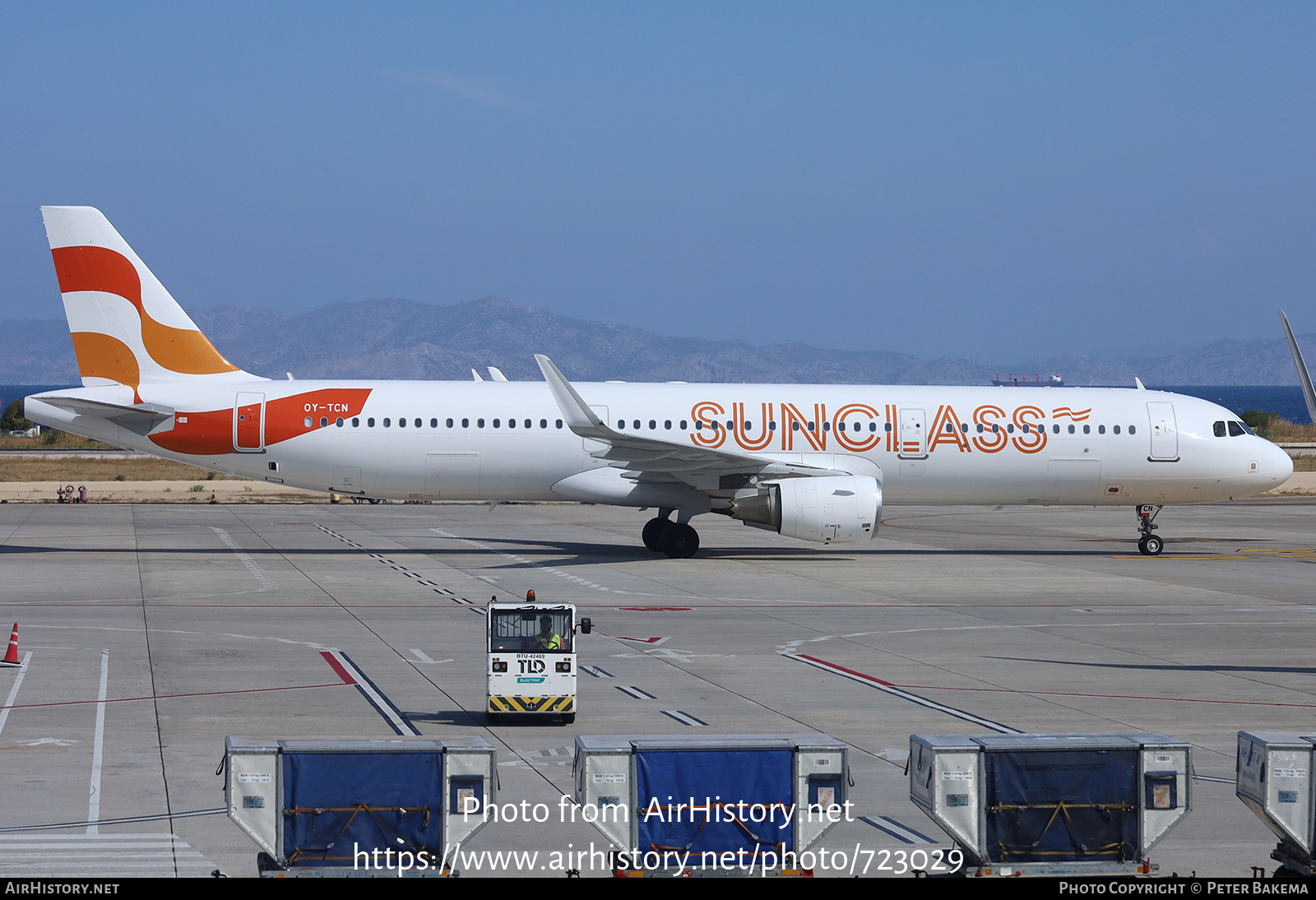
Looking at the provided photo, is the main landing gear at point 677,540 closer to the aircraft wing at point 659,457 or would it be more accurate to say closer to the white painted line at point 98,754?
the aircraft wing at point 659,457

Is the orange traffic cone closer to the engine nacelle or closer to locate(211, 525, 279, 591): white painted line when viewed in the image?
locate(211, 525, 279, 591): white painted line

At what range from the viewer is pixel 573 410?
29.1 metres

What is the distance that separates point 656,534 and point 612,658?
13664 mm

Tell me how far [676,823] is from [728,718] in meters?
6.26

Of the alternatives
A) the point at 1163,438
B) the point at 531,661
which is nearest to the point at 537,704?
the point at 531,661

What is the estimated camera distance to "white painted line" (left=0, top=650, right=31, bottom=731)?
14.0 m

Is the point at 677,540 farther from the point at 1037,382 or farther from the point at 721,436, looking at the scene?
the point at 1037,382

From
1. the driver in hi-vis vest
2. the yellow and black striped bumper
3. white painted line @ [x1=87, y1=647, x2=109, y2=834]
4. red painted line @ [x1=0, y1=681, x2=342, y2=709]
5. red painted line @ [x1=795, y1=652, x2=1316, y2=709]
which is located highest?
the driver in hi-vis vest

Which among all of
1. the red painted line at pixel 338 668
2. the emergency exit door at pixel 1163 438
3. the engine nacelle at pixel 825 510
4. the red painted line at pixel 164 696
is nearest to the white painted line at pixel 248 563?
the red painted line at pixel 338 668

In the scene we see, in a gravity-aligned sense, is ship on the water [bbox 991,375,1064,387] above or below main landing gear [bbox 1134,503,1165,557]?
above

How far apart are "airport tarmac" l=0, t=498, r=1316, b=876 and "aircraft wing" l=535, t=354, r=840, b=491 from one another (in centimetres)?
213

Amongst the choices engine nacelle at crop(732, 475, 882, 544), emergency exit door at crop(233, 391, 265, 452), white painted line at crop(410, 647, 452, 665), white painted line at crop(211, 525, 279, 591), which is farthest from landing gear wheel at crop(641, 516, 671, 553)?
white painted line at crop(410, 647, 452, 665)

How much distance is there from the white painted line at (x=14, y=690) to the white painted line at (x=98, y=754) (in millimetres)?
894

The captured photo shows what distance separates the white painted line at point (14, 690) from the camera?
45.8 ft
